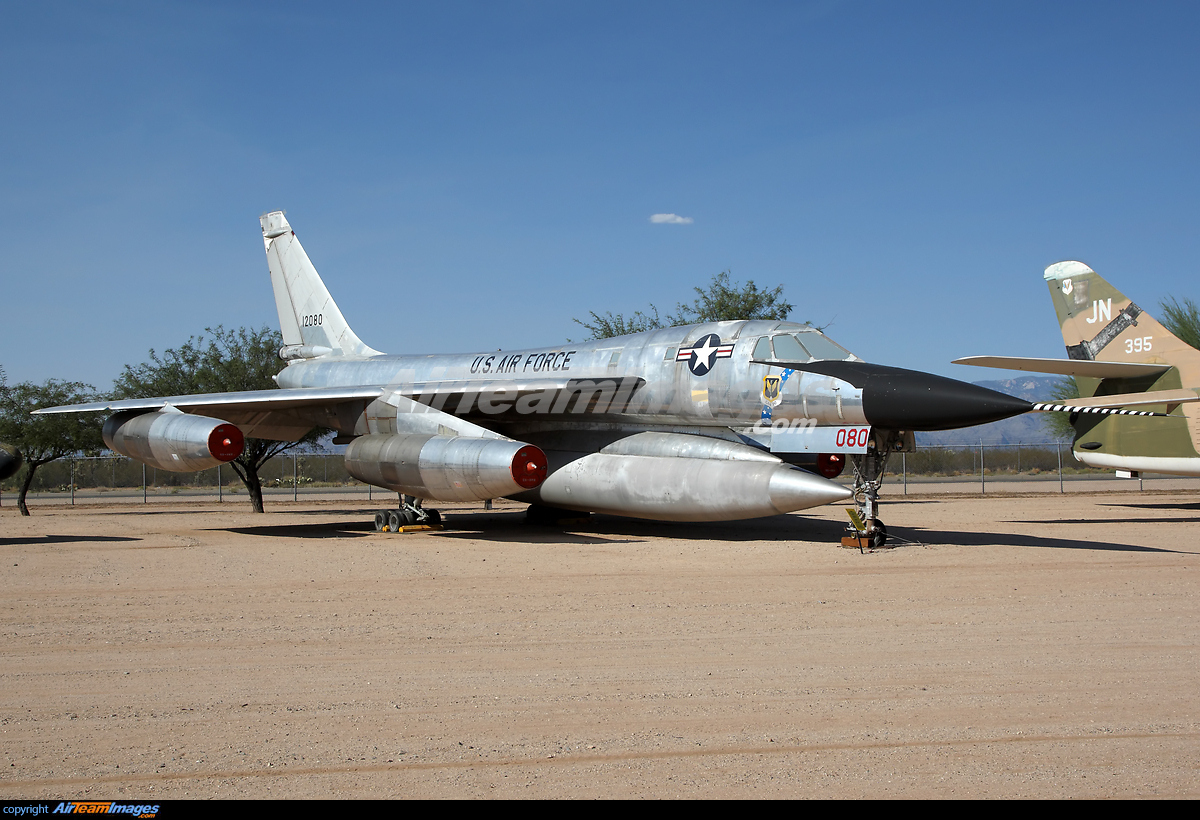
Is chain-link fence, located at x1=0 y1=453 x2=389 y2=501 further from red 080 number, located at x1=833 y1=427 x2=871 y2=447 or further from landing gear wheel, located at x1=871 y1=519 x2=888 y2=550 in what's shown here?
red 080 number, located at x1=833 y1=427 x2=871 y2=447

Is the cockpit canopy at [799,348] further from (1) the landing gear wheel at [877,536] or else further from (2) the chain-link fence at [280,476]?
(2) the chain-link fence at [280,476]

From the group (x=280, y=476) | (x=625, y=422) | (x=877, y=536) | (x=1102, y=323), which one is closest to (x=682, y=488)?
(x=625, y=422)

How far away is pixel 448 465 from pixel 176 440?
470cm

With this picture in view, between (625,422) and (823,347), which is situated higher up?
(823,347)

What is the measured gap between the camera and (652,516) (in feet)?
44.0

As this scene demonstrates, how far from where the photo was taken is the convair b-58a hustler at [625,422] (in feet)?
39.3

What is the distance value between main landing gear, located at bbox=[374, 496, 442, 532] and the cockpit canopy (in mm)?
6668

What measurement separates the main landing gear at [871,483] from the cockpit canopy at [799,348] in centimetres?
126

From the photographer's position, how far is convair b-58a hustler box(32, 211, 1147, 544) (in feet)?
39.3

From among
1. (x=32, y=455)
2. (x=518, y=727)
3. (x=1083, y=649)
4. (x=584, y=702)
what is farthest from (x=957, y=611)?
(x=32, y=455)

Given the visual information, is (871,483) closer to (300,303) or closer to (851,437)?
(851,437)

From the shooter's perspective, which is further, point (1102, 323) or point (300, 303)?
point (300, 303)

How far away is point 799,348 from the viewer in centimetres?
1291
